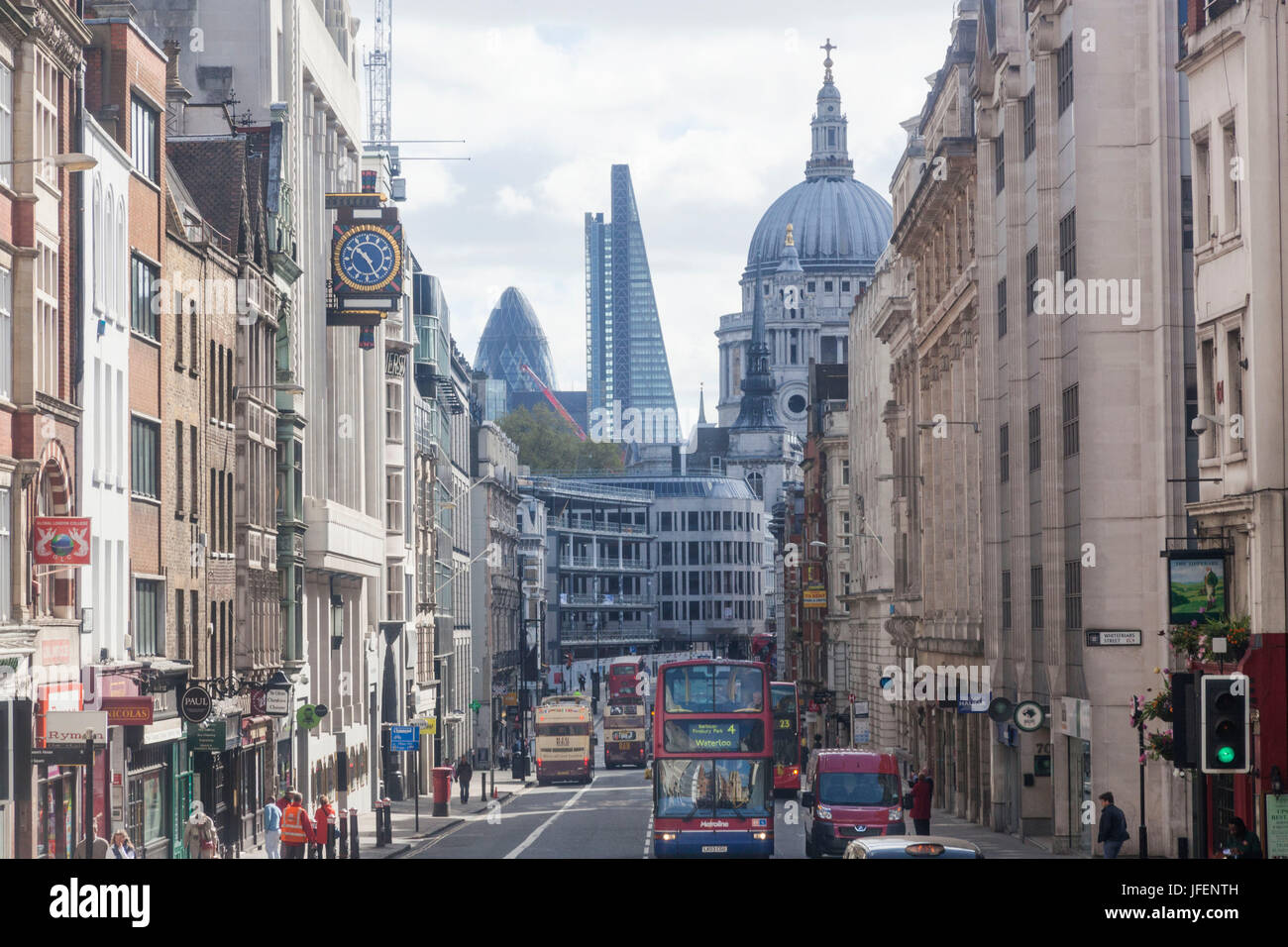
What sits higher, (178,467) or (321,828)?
(178,467)

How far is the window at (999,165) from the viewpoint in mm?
57638

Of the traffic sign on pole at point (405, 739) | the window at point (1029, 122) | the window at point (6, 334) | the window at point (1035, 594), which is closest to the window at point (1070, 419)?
the window at point (1035, 594)

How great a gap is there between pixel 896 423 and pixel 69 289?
4847 cm

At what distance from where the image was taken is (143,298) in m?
43.6

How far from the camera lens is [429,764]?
9175 cm

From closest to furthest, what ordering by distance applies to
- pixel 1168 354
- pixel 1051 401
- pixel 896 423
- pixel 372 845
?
pixel 1168 354 < pixel 1051 401 < pixel 372 845 < pixel 896 423

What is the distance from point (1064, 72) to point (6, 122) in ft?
84.9

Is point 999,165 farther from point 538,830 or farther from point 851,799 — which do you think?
point 538,830

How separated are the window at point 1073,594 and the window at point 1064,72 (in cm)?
1073

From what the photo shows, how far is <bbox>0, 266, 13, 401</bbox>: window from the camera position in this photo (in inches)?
1334

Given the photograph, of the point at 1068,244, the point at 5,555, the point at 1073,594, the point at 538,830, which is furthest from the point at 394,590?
the point at 5,555

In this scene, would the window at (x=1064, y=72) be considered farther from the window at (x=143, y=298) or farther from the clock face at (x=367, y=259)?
the clock face at (x=367, y=259)
